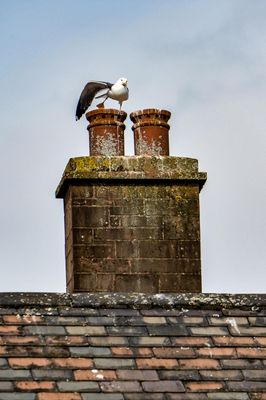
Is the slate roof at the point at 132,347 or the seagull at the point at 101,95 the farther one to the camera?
the seagull at the point at 101,95

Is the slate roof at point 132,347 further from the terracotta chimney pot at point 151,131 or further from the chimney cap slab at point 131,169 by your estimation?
the terracotta chimney pot at point 151,131

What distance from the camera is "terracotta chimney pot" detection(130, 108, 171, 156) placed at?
12.4 meters

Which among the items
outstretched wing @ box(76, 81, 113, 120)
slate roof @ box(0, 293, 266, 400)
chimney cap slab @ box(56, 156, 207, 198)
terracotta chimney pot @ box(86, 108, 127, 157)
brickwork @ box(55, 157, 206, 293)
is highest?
outstretched wing @ box(76, 81, 113, 120)

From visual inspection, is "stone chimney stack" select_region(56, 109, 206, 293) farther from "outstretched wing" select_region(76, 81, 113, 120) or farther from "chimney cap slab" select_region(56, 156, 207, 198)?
"outstretched wing" select_region(76, 81, 113, 120)

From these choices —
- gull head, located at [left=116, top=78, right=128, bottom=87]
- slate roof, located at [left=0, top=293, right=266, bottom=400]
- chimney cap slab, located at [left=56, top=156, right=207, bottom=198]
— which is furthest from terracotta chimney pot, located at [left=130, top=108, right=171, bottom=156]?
slate roof, located at [left=0, top=293, right=266, bottom=400]

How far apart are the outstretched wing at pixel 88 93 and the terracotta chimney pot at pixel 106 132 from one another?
Result: 434mm

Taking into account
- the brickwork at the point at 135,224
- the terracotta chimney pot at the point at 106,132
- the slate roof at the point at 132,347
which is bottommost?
the slate roof at the point at 132,347

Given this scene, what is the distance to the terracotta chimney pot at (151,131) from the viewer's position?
12430mm

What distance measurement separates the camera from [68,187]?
12.0 metres

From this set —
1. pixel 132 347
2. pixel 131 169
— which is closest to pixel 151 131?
pixel 131 169

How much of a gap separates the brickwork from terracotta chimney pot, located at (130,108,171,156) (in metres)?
0.34

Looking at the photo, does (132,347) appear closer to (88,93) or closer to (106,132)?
(106,132)

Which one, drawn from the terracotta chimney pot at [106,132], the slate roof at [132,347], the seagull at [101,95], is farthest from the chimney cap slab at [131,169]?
the slate roof at [132,347]

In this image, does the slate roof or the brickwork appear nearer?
the slate roof
